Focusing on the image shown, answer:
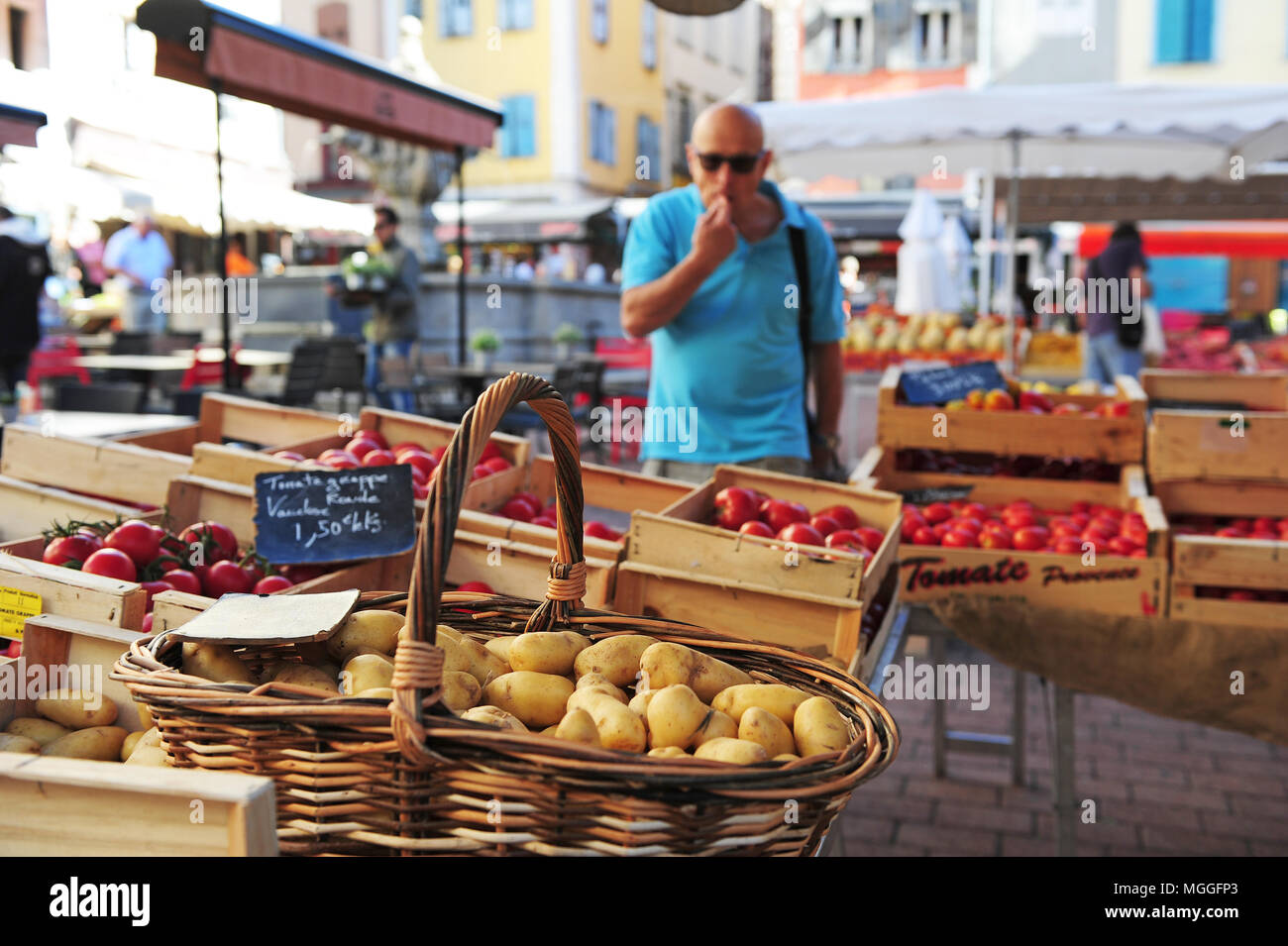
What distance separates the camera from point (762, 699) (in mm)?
1453

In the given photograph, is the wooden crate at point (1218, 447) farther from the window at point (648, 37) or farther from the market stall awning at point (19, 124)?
the window at point (648, 37)

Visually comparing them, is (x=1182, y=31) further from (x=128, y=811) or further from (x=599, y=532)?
(x=128, y=811)

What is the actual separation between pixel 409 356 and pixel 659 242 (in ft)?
21.3

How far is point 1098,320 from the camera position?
8859 mm

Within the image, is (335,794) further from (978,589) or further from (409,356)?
(409,356)

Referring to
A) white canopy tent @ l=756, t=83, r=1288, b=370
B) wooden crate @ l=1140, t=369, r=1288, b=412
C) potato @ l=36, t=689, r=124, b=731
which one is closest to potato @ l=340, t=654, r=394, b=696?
potato @ l=36, t=689, r=124, b=731

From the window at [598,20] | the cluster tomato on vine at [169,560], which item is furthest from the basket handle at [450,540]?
the window at [598,20]

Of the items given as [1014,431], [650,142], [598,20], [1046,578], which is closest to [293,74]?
[1014,431]

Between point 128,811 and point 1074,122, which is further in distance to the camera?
point 1074,122

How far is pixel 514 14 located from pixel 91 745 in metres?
29.8

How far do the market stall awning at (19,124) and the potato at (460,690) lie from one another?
188 inches

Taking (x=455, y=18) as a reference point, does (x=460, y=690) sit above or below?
below

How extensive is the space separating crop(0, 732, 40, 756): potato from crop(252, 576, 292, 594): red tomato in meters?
0.53
